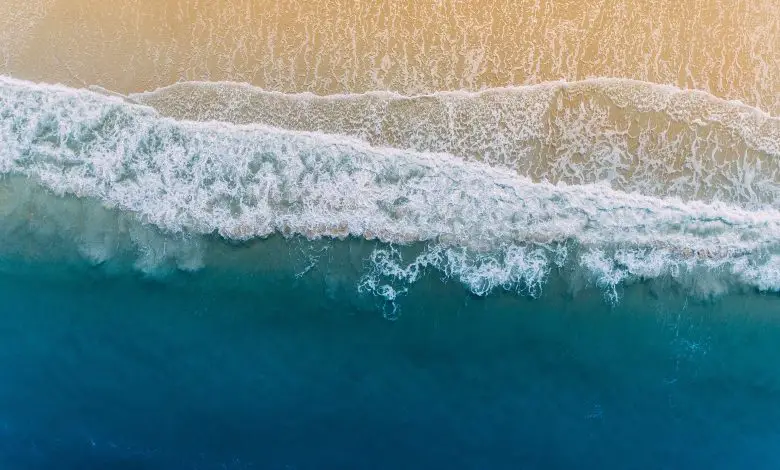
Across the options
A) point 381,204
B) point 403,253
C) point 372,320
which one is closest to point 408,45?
point 381,204

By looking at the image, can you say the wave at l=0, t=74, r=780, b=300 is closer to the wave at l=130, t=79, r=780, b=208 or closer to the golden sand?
the wave at l=130, t=79, r=780, b=208

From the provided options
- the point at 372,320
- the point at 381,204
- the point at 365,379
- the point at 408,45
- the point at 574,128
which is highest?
the point at 408,45

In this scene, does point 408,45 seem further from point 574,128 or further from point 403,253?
point 403,253

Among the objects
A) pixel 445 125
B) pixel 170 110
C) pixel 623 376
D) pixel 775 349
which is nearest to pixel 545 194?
pixel 445 125

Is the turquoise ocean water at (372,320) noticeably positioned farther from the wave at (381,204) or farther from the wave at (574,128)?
the wave at (574,128)

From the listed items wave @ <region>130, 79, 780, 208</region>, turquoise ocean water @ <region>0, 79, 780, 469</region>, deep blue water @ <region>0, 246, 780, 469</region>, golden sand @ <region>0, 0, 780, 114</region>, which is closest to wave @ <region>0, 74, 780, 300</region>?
turquoise ocean water @ <region>0, 79, 780, 469</region>

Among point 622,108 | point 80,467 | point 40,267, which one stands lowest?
point 80,467

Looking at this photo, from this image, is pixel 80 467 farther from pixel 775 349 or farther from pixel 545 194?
pixel 775 349
